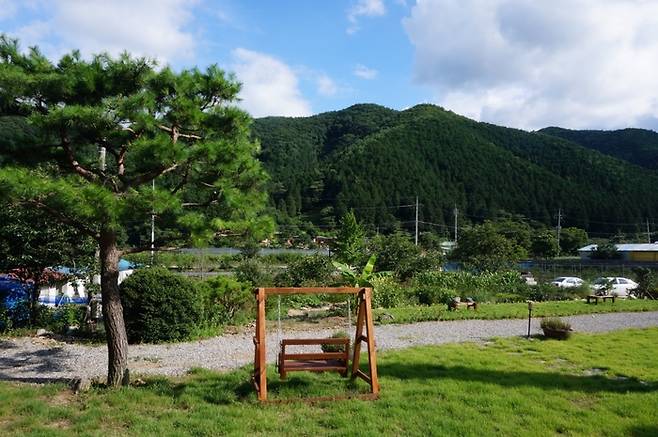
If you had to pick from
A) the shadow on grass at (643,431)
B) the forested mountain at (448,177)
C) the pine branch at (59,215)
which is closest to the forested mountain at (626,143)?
the forested mountain at (448,177)

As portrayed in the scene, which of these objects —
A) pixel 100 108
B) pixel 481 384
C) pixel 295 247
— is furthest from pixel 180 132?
pixel 295 247

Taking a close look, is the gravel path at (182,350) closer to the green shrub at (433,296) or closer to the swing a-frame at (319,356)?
the swing a-frame at (319,356)

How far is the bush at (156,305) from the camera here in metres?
10.7

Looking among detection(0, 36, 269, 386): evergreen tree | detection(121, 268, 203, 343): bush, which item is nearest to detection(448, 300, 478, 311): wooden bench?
detection(121, 268, 203, 343): bush

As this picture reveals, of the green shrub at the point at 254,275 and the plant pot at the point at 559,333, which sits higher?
Result: the green shrub at the point at 254,275

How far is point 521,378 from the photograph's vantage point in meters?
7.69

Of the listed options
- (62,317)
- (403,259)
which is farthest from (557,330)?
(403,259)

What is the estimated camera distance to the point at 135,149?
6.24m

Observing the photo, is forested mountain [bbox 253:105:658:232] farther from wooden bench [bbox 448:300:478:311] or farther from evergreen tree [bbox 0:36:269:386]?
evergreen tree [bbox 0:36:269:386]

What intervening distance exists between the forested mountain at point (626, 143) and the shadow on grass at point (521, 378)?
11694 centimetres

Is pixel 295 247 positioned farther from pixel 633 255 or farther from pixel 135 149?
pixel 135 149

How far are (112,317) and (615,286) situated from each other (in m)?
Result: 25.8

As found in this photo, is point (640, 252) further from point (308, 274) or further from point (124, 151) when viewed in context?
point (124, 151)

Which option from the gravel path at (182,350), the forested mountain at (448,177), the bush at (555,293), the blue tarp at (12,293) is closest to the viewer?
the gravel path at (182,350)
